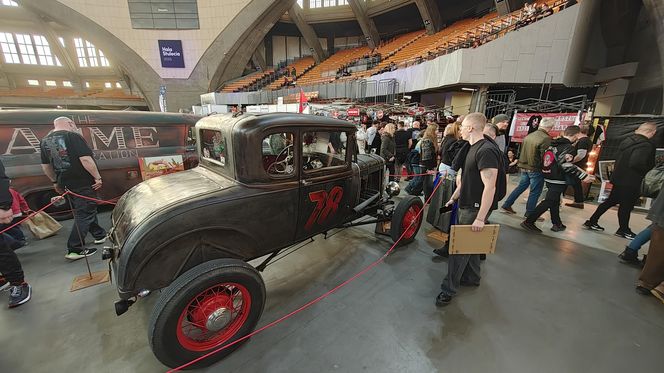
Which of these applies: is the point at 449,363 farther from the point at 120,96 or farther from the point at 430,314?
the point at 120,96

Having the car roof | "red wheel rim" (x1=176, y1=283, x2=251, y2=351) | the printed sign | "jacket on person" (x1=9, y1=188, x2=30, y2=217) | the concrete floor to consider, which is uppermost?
the printed sign

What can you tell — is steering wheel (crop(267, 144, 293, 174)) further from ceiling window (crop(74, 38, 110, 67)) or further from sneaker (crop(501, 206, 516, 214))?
ceiling window (crop(74, 38, 110, 67))

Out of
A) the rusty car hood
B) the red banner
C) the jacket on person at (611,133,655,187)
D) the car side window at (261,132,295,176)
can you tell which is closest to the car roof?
the car side window at (261,132,295,176)

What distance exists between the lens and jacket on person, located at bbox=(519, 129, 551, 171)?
432 cm

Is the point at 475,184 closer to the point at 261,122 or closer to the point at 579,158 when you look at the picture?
the point at 261,122

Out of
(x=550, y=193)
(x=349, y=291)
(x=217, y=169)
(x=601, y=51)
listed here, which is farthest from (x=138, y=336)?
(x=601, y=51)

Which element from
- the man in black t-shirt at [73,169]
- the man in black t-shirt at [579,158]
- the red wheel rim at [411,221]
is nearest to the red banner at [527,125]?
the man in black t-shirt at [579,158]

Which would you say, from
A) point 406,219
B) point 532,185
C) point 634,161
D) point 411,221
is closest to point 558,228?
point 532,185

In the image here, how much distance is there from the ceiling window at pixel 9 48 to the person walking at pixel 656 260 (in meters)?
46.5

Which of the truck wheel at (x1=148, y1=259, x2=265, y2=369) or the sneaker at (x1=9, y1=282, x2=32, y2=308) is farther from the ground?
the truck wheel at (x1=148, y1=259, x2=265, y2=369)

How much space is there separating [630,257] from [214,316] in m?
5.15

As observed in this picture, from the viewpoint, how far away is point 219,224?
2.14 meters

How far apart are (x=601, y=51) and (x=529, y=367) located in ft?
53.7

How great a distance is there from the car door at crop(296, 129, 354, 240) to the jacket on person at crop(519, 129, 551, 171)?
3458mm
